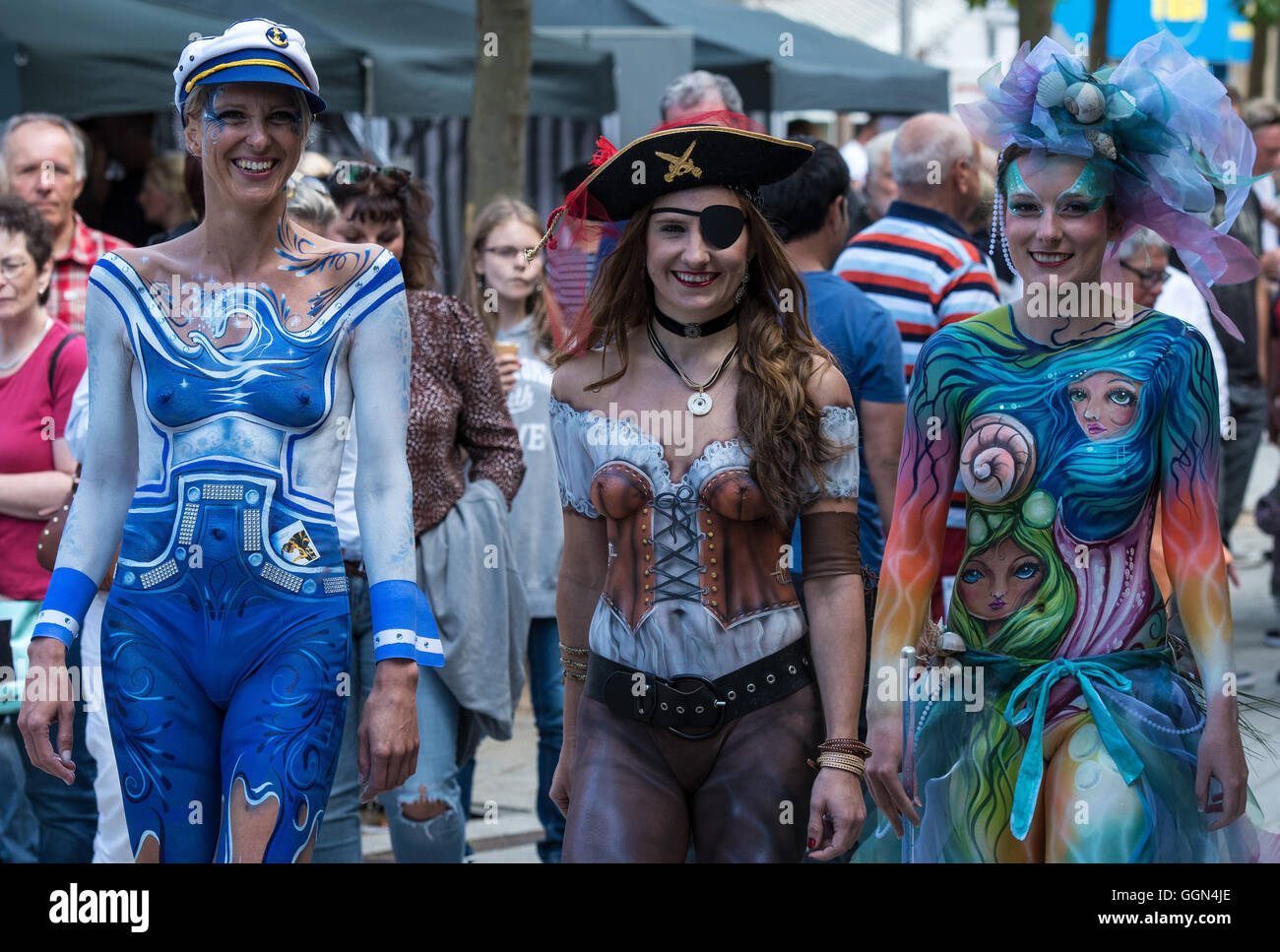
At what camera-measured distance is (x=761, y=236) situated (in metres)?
3.66

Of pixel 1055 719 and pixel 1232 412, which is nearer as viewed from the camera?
pixel 1055 719

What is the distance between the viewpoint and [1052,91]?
3707 millimetres

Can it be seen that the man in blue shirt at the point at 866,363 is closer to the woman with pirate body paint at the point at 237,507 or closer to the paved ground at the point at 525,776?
the paved ground at the point at 525,776

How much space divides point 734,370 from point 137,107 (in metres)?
6.26

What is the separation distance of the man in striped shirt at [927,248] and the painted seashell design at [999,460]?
66.2 inches

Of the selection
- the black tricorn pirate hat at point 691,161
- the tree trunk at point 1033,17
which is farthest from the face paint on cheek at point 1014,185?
the tree trunk at point 1033,17

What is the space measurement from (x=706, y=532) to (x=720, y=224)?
2.09 ft

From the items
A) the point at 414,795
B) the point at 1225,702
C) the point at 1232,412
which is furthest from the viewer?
the point at 1232,412

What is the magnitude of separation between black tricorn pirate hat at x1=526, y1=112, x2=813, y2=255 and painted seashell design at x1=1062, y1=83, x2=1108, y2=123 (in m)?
0.58

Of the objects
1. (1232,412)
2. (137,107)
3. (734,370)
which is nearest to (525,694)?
(137,107)

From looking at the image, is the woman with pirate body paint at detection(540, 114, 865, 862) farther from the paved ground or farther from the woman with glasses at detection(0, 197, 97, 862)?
the woman with glasses at detection(0, 197, 97, 862)

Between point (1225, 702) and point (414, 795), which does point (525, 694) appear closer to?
point (414, 795)

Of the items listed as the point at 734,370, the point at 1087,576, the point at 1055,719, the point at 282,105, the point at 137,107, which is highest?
the point at 137,107

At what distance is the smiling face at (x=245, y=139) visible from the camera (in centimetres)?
348
